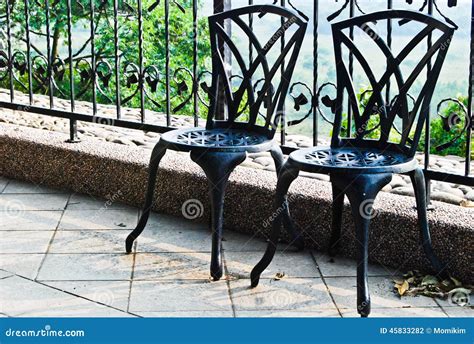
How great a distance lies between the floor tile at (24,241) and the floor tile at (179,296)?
745mm

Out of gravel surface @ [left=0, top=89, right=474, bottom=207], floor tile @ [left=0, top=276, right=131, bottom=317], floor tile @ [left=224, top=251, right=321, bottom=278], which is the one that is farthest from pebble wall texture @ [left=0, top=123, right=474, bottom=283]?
floor tile @ [left=0, top=276, right=131, bottom=317]

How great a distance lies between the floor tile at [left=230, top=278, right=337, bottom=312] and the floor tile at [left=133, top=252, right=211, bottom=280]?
0.81 ft

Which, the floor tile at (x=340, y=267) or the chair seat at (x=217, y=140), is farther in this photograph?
the floor tile at (x=340, y=267)

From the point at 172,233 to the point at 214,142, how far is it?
916 mm

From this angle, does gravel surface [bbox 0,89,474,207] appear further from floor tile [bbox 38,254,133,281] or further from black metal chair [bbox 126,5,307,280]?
floor tile [bbox 38,254,133,281]

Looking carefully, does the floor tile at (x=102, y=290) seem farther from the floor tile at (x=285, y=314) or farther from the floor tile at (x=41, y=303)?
the floor tile at (x=285, y=314)

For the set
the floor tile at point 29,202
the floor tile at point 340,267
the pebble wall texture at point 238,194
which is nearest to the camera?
the pebble wall texture at point 238,194

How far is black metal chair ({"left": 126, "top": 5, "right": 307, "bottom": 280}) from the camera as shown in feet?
12.2

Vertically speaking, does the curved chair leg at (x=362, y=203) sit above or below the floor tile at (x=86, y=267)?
above

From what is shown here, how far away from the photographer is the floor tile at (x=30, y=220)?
4.67 metres

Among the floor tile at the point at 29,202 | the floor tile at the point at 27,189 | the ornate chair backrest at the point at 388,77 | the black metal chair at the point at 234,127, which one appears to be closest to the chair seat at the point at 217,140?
the black metal chair at the point at 234,127

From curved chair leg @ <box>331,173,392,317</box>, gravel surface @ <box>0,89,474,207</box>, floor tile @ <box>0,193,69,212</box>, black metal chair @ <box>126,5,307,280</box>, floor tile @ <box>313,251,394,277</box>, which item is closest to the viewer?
curved chair leg @ <box>331,173,392,317</box>

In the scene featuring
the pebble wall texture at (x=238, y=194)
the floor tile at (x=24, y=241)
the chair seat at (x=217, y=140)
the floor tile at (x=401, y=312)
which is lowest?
the floor tile at (x=401, y=312)

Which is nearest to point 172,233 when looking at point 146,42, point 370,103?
point 370,103
